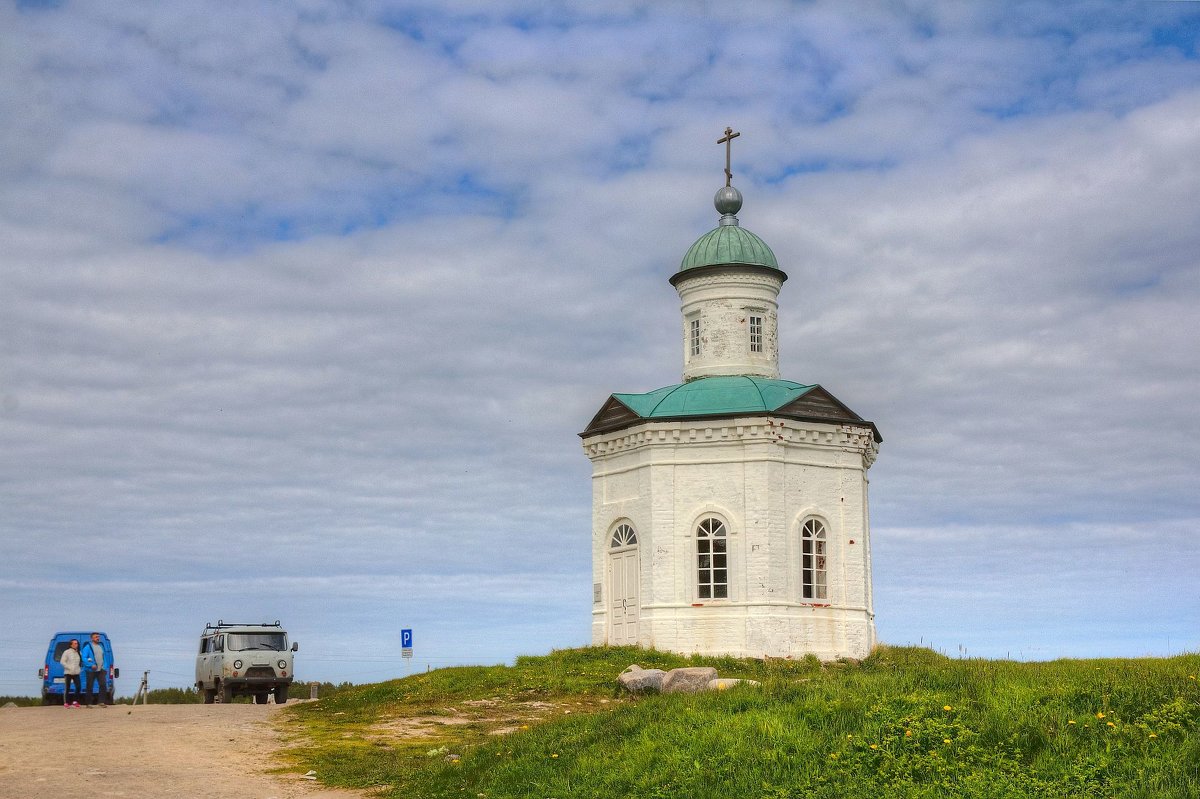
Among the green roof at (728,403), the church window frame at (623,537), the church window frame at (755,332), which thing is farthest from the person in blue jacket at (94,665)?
the church window frame at (755,332)

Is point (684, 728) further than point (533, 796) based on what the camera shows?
Yes

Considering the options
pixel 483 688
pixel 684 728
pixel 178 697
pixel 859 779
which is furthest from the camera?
pixel 178 697

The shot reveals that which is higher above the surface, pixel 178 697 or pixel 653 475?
pixel 653 475

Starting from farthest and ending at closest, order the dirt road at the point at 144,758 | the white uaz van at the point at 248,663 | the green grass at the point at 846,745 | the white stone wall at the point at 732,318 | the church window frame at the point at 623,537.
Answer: the white stone wall at the point at 732,318 < the church window frame at the point at 623,537 < the white uaz van at the point at 248,663 < the dirt road at the point at 144,758 < the green grass at the point at 846,745

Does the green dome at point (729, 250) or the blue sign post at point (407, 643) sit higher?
the green dome at point (729, 250)

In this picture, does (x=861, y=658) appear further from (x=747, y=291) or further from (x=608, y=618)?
(x=747, y=291)

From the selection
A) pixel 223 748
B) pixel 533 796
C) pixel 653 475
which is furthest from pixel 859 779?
pixel 653 475

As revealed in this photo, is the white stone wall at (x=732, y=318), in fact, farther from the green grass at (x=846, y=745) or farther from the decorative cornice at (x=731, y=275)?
the green grass at (x=846, y=745)

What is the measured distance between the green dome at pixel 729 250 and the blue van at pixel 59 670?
17651 mm

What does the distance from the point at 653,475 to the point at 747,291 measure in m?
6.28

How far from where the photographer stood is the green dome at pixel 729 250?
3362 cm

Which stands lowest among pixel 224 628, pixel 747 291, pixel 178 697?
pixel 178 697

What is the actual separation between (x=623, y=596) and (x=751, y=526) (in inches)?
157

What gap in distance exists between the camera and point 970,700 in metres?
14.8
